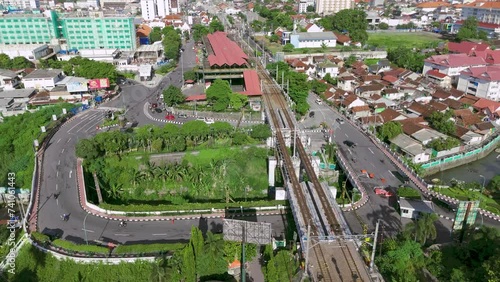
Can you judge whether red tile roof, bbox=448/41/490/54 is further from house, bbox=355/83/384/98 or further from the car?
the car

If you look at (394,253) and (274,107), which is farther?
(274,107)

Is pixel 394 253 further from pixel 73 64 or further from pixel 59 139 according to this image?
pixel 73 64

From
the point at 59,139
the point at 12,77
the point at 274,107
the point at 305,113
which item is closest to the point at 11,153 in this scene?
the point at 59,139

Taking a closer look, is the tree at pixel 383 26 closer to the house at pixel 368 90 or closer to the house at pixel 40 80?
the house at pixel 368 90

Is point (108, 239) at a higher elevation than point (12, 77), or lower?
lower

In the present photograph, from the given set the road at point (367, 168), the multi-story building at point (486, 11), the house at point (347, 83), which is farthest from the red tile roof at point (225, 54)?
the multi-story building at point (486, 11)

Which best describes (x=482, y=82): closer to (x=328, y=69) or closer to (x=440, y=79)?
(x=440, y=79)


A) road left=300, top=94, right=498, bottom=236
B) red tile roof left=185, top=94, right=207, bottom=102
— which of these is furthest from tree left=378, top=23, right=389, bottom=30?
red tile roof left=185, top=94, right=207, bottom=102
